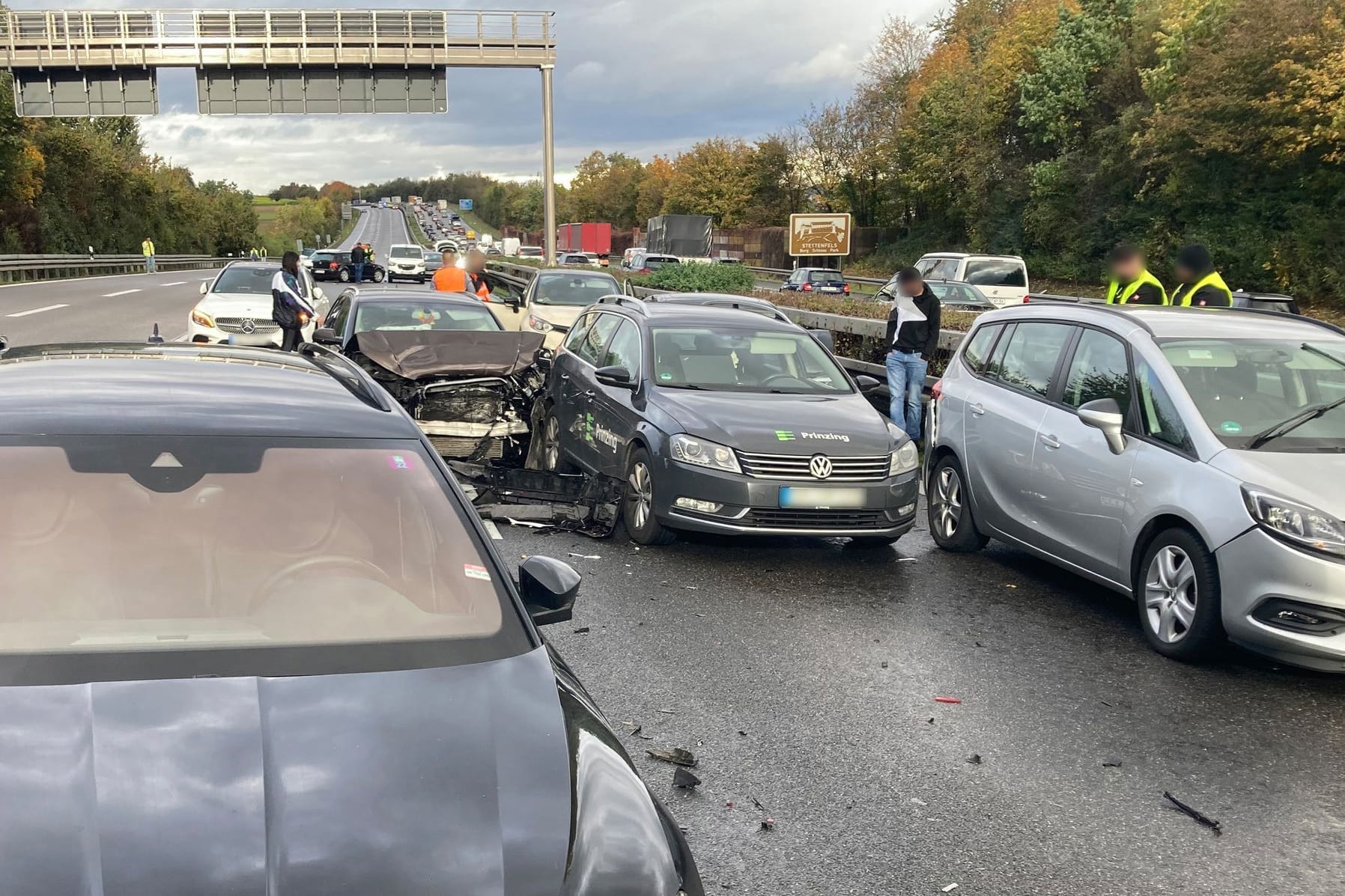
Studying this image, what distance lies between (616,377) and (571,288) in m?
10.6

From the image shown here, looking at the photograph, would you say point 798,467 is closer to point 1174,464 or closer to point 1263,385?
point 1174,464

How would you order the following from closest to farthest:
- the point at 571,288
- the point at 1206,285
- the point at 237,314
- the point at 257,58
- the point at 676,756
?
the point at 676,756, the point at 1206,285, the point at 237,314, the point at 571,288, the point at 257,58

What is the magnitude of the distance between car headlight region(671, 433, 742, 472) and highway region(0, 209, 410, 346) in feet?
34.4

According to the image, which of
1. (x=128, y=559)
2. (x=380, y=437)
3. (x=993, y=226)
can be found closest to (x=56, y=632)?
(x=128, y=559)

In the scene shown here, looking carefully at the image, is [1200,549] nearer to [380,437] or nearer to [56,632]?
[380,437]

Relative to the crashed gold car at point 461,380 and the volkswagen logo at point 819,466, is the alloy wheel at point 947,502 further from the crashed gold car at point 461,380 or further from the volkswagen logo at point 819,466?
the crashed gold car at point 461,380

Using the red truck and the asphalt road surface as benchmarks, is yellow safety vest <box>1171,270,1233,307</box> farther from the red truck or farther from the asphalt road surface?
the red truck

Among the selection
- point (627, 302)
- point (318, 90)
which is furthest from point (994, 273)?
point (318, 90)

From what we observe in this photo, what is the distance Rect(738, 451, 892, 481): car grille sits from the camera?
794cm

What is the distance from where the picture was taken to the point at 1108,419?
22.0 ft

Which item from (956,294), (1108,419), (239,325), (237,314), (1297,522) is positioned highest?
(956,294)

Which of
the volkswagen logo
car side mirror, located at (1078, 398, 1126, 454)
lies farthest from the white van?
car side mirror, located at (1078, 398, 1126, 454)

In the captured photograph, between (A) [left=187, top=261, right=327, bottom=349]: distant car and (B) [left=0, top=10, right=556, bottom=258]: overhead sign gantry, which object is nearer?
(A) [left=187, top=261, right=327, bottom=349]: distant car

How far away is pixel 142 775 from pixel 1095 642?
5402mm
